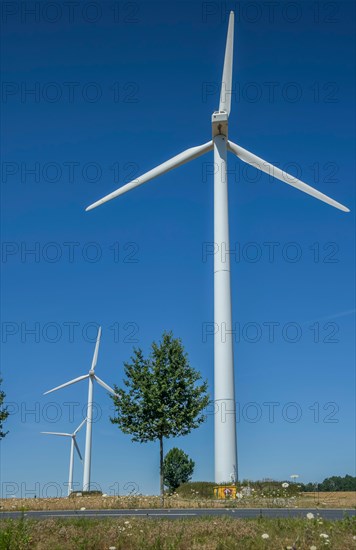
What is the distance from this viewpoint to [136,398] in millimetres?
40562

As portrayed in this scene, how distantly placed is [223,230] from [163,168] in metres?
6.76

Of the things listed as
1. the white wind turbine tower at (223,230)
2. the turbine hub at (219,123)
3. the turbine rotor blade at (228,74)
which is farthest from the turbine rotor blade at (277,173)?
the turbine rotor blade at (228,74)

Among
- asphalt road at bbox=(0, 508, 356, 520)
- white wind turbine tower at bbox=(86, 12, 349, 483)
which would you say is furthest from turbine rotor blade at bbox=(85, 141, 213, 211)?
asphalt road at bbox=(0, 508, 356, 520)

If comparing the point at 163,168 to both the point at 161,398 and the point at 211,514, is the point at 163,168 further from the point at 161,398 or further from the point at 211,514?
the point at 211,514

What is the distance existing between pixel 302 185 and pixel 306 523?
30.7 meters

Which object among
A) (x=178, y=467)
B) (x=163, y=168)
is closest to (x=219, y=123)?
(x=163, y=168)

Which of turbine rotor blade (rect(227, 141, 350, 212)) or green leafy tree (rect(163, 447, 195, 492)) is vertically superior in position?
turbine rotor blade (rect(227, 141, 350, 212))

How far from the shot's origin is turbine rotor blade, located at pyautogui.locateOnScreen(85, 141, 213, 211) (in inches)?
1662

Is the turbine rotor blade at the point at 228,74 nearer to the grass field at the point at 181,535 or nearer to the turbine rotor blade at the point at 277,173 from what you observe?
the turbine rotor blade at the point at 277,173

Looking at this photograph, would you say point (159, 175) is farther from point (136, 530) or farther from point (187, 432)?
point (136, 530)

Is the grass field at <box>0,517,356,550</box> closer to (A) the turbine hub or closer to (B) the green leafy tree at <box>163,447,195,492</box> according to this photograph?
(A) the turbine hub

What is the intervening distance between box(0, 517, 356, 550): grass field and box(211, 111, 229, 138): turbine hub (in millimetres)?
34852

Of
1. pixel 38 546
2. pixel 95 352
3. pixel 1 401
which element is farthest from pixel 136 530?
pixel 95 352

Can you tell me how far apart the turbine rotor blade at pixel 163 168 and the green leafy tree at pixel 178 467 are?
5626 cm
